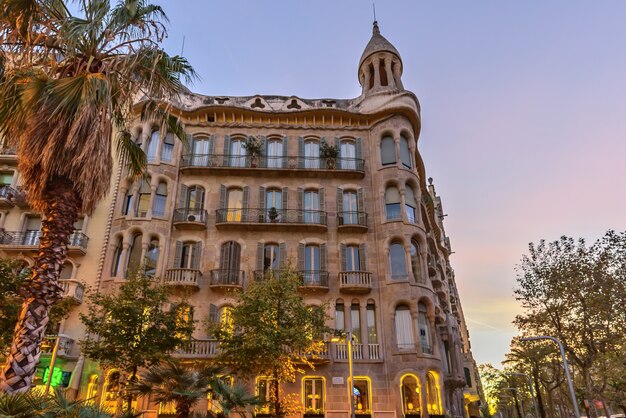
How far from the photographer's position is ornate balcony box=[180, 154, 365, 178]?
88.5 feet

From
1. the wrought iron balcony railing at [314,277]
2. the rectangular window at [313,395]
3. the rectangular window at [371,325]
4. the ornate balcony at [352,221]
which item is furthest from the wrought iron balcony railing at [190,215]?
the rectangular window at [371,325]

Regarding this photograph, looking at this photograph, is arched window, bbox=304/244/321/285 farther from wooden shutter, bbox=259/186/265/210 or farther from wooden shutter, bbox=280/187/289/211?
wooden shutter, bbox=259/186/265/210

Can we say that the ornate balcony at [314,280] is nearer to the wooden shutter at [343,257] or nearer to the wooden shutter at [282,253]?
the wooden shutter at [343,257]

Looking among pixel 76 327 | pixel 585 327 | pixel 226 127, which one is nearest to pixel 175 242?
pixel 76 327

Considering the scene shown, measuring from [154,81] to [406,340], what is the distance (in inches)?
705

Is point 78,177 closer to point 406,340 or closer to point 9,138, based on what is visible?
point 9,138

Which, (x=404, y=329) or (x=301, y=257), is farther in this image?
(x=301, y=257)

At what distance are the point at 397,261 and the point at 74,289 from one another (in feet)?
59.5

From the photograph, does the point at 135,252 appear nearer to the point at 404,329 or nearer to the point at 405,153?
the point at 404,329

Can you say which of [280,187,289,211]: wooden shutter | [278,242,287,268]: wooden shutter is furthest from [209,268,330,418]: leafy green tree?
[280,187,289,211]: wooden shutter

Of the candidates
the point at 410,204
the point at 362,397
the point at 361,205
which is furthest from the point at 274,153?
the point at 362,397

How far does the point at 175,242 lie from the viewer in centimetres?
2508

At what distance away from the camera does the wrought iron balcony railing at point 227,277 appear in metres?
23.8

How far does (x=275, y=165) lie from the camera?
91.1 ft
